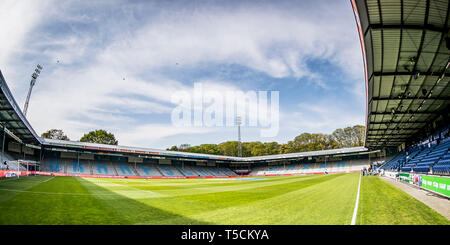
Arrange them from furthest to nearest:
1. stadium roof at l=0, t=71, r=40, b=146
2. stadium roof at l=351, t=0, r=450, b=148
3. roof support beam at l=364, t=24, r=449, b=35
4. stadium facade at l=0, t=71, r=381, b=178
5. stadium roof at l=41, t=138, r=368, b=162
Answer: stadium roof at l=41, t=138, r=368, b=162 < stadium facade at l=0, t=71, r=381, b=178 < stadium roof at l=0, t=71, r=40, b=146 < roof support beam at l=364, t=24, r=449, b=35 < stadium roof at l=351, t=0, r=450, b=148

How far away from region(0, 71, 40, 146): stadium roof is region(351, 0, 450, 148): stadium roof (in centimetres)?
2590

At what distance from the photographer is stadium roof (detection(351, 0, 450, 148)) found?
9.96 meters

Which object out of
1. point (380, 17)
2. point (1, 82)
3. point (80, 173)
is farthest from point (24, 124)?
point (380, 17)

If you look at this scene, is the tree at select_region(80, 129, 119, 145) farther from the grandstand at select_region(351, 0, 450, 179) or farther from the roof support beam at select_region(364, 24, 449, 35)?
the roof support beam at select_region(364, 24, 449, 35)

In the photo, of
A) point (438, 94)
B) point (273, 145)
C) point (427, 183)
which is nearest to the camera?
point (427, 183)

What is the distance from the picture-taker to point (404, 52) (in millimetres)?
13266


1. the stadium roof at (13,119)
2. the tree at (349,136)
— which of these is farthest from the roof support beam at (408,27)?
the tree at (349,136)

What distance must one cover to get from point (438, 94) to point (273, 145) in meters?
92.7

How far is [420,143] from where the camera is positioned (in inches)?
1425

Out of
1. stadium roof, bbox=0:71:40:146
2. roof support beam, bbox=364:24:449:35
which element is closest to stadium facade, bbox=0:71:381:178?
stadium roof, bbox=0:71:40:146

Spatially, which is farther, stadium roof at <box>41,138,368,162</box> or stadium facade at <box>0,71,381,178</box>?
stadium roof at <box>41,138,368,162</box>

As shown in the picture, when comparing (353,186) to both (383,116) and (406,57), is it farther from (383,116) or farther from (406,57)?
(383,116)
